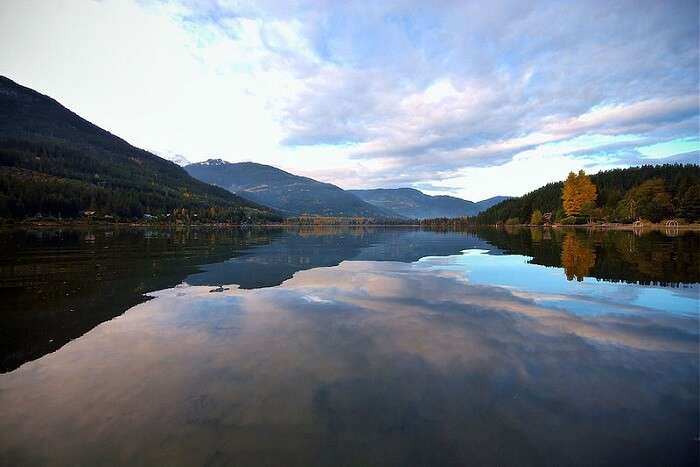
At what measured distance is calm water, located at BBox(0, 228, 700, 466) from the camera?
22.5 feet

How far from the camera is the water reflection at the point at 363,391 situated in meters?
6.78

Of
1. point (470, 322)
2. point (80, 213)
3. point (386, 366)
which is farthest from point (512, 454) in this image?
point (80, 213)

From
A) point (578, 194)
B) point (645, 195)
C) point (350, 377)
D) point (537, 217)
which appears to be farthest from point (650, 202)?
point (350, 377)

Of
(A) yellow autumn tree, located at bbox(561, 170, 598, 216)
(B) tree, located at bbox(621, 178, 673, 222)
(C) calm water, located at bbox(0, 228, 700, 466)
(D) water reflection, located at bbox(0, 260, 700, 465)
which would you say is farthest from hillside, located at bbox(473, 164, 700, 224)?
(D) water reflection, located at bbox(0, 260, 700, 465)

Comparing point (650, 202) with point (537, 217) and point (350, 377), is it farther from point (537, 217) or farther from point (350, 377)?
point (350, 377)

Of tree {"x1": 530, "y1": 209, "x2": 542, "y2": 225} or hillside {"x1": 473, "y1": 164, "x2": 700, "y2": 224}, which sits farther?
tree {"x1": 530, "y1": 209, "x2": 542, "y2": 225}

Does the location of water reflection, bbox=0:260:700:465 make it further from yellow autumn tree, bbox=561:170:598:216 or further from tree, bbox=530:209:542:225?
tree, bbox=530:209:542:225

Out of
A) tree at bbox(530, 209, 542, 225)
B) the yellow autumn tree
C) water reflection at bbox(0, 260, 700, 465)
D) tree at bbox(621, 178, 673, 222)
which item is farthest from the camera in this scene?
tree at bbox(530, 209, 542, 225)

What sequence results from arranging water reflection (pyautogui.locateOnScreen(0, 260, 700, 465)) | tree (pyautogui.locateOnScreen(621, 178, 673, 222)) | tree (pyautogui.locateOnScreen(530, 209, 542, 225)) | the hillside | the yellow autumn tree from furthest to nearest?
tree (pyautogui.locateOnScreen(530, 209, 542, 225)) → the yellow autumn tree → tree (pyautogui.locateOnScreen(621, 178, 673, 222)) → the hillside → water reflection (pyautogui.locateOnScreen(0, 260, 700, 465))

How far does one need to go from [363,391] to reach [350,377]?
0.88 m

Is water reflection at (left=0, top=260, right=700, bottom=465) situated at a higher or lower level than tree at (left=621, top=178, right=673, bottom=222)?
lower

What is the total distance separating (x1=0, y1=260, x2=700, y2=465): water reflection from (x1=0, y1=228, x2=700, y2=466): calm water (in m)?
0.04

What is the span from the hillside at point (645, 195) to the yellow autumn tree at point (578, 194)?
528cm

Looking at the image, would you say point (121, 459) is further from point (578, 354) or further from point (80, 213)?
A: point (80, 213)
